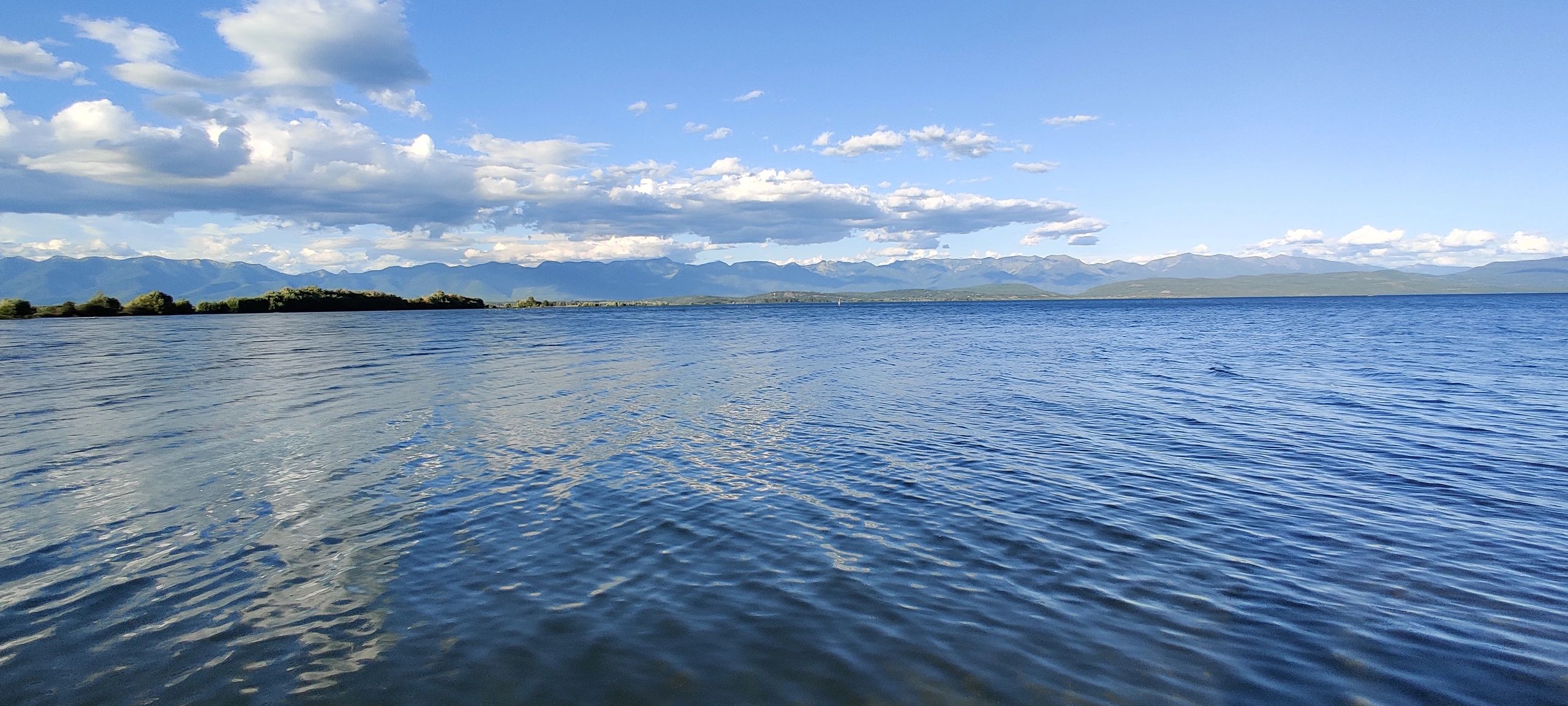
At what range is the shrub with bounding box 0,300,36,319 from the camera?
12472 centimetres

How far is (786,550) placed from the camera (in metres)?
11.1

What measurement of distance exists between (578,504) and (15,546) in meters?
8.51

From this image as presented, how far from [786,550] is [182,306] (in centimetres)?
19875

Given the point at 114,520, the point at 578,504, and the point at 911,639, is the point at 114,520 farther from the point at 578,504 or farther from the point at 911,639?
the point at 911,639

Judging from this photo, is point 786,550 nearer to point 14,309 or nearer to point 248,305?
point 14,309

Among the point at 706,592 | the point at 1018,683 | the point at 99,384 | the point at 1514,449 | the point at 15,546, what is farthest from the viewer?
the point at 99,384

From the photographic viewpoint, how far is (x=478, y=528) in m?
12.2

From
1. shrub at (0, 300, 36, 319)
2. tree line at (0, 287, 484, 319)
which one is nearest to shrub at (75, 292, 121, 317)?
tree line at (0, 287, 484, 319)

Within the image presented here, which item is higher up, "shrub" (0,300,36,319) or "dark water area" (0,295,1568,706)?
"shrub" (0,300,36,319)

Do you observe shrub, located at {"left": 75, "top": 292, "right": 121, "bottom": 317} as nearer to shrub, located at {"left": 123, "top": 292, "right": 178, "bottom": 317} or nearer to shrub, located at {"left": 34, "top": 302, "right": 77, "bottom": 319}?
shrub, located at {"left": 34, "top": 302, "right": 77, "bottom": 319}

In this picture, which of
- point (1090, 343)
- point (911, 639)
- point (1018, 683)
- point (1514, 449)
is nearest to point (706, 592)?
point (911, 639)

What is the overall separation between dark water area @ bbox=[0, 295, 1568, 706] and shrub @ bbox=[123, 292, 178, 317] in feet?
522

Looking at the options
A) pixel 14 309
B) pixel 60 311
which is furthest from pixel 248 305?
pixel 14 309

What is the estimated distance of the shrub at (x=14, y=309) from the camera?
125 m
